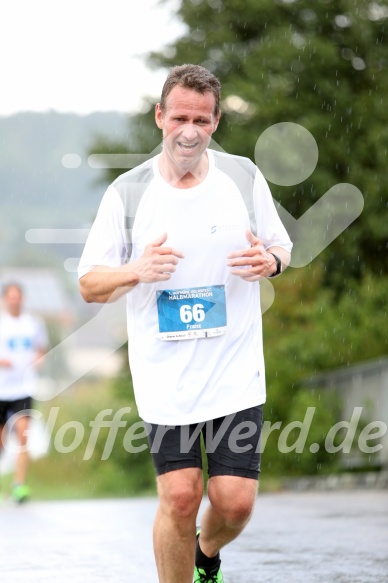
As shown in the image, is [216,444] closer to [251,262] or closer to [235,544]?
[251,262]

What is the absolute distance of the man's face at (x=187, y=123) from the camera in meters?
5.68

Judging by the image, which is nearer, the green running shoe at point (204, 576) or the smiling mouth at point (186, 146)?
the smiling mouth at point (186, 146)

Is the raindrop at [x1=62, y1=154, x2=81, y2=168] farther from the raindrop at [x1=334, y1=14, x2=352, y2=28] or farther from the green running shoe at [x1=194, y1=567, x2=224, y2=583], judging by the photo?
the raindrop at [x1=334, y1=14, x2=352, y2=28]

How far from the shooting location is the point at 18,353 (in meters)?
14.7

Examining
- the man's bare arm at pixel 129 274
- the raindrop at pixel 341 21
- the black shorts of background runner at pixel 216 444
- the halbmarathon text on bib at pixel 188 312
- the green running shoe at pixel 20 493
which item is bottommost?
the green running shoe at pixel 20 493

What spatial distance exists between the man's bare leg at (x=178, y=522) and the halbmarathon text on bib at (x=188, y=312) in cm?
58

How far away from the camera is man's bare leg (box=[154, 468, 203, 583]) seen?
223 inches

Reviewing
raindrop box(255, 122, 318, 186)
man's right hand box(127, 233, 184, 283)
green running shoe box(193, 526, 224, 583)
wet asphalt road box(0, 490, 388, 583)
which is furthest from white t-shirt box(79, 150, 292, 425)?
raindrop box(255, 122, 318, 186)

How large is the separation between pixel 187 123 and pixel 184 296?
2.38 feet

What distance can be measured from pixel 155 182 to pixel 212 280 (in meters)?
0.50

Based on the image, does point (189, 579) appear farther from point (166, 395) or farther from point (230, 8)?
point (230, 8)

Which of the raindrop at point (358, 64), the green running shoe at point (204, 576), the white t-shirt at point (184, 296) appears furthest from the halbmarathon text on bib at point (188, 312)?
the raindrop at point (358, 64)

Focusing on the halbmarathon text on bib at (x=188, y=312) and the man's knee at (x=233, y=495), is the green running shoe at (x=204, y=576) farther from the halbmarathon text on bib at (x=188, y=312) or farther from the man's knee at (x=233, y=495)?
the halbmarathon text on bib at (x=188, y=312)

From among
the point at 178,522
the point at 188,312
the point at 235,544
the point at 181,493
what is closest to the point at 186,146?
the point at 188,312
